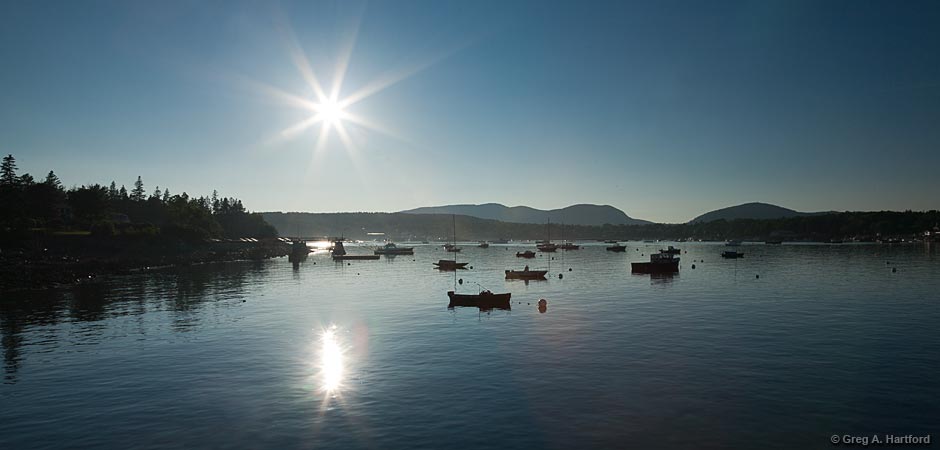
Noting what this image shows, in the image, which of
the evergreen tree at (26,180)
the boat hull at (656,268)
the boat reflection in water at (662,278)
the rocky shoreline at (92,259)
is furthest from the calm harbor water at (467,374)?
the evergreen tree at (26,180)

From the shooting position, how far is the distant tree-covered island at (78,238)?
92.2m

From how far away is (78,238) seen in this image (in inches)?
5007

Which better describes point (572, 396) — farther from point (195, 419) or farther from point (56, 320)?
point (56, 320)

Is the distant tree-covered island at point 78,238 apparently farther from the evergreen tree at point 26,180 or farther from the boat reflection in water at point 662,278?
the boat reflection in water at point 662,278

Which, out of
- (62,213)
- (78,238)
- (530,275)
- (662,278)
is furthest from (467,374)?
(62,213)

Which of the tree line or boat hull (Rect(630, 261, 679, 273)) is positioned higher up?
the tree line

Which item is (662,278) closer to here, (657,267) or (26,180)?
(657,267)

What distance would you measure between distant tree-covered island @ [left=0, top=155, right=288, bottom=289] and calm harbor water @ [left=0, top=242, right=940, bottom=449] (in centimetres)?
3125

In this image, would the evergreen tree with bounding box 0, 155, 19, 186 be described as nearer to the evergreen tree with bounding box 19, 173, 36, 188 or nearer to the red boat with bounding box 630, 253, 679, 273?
the evergreen tree with bounding box 19, 173, 36, 188

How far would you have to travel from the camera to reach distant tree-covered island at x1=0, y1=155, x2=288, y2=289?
92.2 metres

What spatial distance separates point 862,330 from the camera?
4297 cm

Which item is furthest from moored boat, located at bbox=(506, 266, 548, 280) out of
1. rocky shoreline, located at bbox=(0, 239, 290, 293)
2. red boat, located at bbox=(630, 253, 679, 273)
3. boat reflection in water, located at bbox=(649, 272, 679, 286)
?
rocky shoreline, located at bbox=(0, 239, 290, 293)

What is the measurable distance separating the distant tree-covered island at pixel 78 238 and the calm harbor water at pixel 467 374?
31.2 metres

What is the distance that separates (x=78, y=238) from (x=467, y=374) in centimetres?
13460
